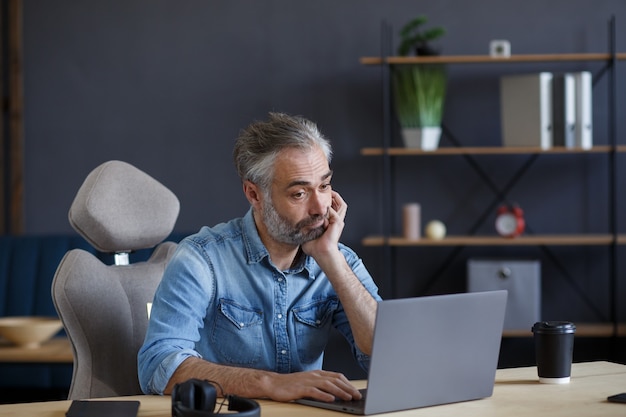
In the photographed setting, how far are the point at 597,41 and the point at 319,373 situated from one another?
131 inches

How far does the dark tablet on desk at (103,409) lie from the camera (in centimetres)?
170

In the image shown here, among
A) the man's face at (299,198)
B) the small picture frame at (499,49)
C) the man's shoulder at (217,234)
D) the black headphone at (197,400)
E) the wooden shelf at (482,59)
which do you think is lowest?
the black headphone at (197,400)

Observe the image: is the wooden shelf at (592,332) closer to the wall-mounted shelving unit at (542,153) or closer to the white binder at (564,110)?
the wall-mounted shelving unit at (542,153)

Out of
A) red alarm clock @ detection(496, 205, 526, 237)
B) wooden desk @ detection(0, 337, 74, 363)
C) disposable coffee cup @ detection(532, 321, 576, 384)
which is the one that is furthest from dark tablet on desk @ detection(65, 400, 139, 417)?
red alarm clock @ detection(496, 205, 526, 237)

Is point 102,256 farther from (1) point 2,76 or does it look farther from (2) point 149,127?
(1) point 2,76

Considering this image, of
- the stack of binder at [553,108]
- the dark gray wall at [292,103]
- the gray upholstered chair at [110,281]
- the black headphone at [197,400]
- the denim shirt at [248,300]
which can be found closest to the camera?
the black headphone at [197,400]

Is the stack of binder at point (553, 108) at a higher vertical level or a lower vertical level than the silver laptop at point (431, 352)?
higher

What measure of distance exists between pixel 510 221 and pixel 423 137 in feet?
1.89

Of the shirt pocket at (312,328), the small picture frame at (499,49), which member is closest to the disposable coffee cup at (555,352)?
the shirt pocket at (312,328)

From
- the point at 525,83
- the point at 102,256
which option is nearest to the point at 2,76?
the point at 102,256

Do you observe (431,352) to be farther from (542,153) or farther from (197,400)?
(542,153)

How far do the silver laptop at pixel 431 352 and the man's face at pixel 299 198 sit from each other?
1.77 ft

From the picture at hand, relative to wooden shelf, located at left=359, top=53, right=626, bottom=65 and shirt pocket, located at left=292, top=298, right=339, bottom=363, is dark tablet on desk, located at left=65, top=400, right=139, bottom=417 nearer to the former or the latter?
shirt pocket, located at left=292, top=298, right=339, bottom=363

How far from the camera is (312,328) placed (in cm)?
228
